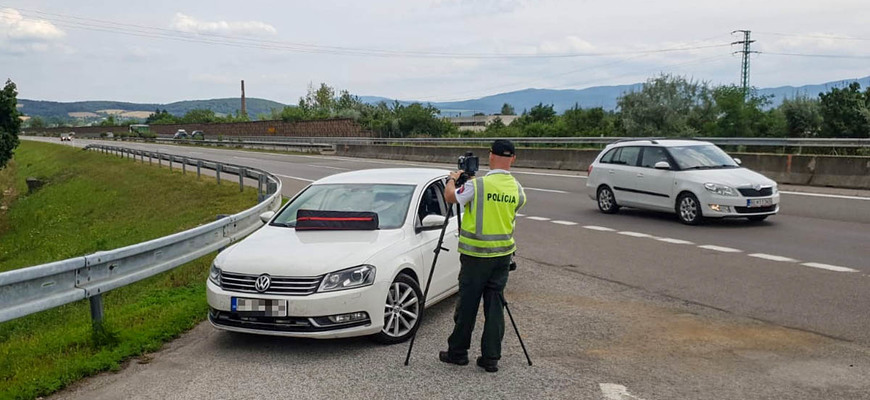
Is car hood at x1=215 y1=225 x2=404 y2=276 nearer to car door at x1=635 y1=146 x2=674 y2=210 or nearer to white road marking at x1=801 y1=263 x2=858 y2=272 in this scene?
white road marking at x1=801 y1=263 x2=858 y2=272

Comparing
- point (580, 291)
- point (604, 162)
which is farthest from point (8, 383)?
point (604, 162)

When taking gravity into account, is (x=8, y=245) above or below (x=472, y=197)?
below

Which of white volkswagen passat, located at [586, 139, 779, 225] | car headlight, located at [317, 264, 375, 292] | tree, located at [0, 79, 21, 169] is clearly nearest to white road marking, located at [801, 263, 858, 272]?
white volkswagen passat, located at [586, 139, 779, 225]

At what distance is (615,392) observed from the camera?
5.33 m

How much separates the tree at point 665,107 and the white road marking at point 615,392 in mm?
48620

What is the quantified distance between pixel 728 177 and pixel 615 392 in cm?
974

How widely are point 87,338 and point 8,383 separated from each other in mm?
1076

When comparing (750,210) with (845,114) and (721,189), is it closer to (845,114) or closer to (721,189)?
(721,189)

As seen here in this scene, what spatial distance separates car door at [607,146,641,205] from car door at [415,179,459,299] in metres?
8.24

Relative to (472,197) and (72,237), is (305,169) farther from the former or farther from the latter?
(472,197)

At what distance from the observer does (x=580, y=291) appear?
874 cm

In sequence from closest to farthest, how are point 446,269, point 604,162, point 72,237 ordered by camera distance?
point 446,269, point 604,162, point 72,237

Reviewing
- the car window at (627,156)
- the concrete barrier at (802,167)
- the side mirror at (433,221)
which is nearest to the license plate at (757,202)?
the car window at (627,156)

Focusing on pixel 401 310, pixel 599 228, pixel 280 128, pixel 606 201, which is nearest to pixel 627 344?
pixel 401 310
